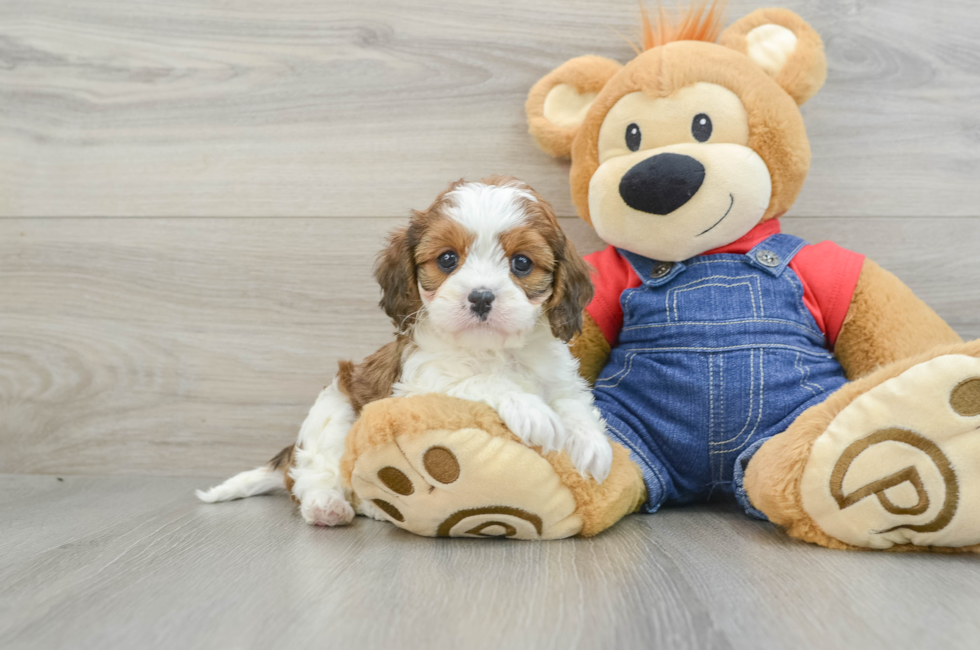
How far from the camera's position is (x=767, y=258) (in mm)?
1498

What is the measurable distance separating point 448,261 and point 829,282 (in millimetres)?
843

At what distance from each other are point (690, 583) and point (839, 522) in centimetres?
32

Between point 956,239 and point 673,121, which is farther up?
point 673,121

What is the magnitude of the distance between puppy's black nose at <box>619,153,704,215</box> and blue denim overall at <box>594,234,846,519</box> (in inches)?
6.3

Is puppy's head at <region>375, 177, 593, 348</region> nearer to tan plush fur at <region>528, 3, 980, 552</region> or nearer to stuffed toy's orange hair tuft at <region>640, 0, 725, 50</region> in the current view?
tan plush fur at <region>528, 3, 980, 552</region>

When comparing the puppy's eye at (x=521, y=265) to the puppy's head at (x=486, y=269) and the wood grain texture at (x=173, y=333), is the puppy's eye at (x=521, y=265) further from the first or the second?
the wood grain texture at (x=173, y=333)

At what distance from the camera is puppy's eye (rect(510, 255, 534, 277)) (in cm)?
128

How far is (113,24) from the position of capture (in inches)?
77.2

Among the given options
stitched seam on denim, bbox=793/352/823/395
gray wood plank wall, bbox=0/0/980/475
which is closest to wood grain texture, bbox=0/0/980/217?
gray wood plank wall, bbox=0/0/980/475

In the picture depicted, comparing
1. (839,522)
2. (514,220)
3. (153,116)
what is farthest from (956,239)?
Result: (153,116)

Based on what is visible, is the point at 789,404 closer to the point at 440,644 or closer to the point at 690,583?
the point at 690,583

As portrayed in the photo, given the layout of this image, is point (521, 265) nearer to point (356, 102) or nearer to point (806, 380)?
point (806, 380)

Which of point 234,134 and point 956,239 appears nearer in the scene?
point 956,239

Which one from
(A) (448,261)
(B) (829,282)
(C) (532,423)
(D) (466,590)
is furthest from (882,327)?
(D) (466,590)
